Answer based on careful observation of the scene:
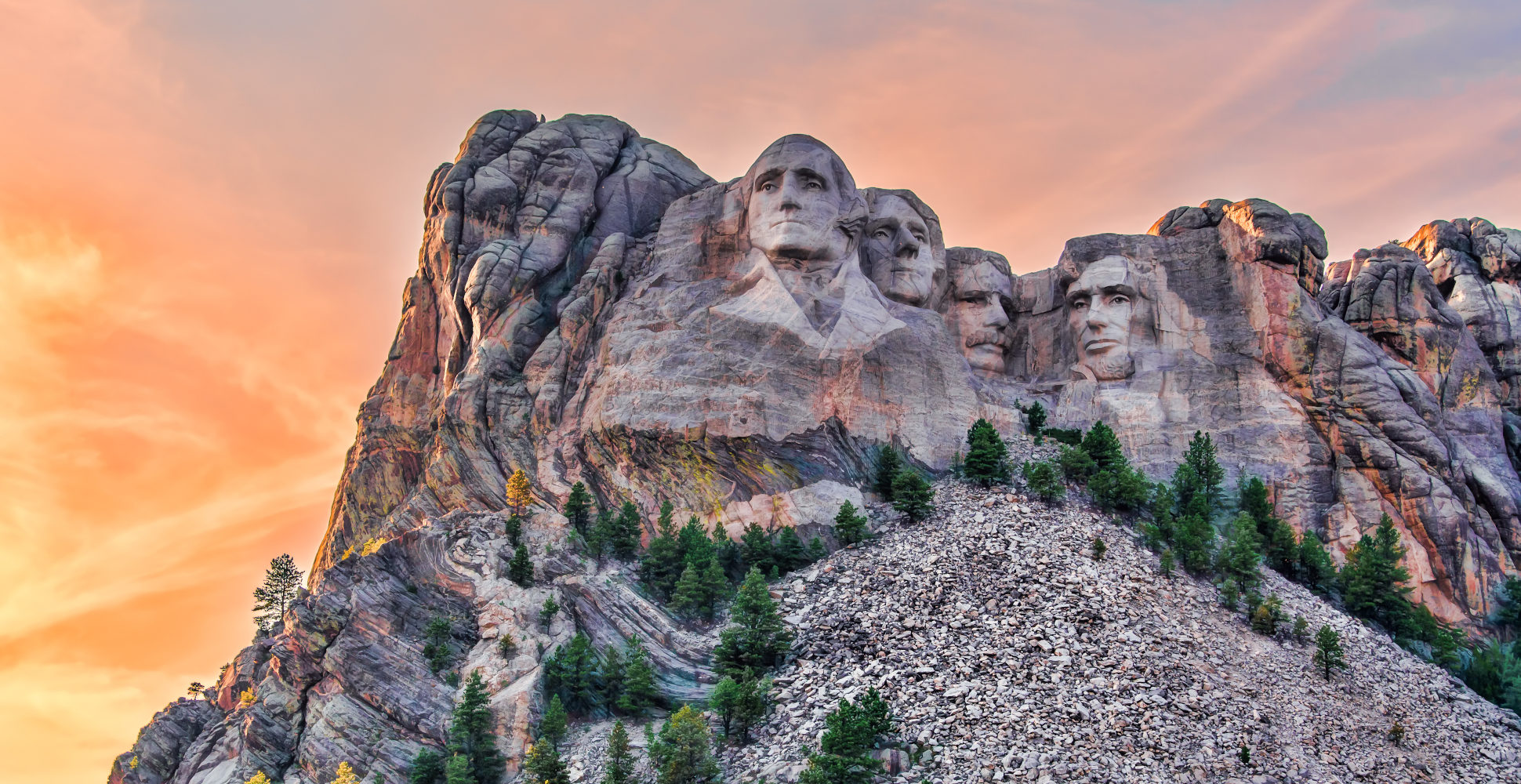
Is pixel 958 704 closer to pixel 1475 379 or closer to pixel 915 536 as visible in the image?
pixel 915 536

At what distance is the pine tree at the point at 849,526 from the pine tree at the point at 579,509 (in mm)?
10929

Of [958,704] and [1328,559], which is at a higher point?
[1328,559]

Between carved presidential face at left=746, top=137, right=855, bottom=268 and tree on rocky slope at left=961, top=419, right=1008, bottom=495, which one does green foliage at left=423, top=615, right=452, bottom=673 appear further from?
carved presidential face at left=746, top=137, right=855, bottom=268

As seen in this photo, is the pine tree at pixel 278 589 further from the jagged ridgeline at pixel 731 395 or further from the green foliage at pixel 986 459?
the green foliage at pixel 986 459

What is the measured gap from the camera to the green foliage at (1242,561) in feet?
185

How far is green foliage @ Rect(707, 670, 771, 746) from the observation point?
159 ft

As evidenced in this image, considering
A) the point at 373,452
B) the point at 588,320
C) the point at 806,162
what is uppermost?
the point at 806,162

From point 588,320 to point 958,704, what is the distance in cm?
2895

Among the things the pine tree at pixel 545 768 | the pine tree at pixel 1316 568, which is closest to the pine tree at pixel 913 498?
the pine tree at pixel 1316 568

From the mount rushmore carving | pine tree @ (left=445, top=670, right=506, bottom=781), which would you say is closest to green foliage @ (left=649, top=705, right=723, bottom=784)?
pine tree @ (left=445, top=670, right=506, bottom=781)

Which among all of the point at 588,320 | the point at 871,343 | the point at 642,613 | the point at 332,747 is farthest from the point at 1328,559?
the point at 332,747

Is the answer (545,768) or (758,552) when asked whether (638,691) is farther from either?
(758,552)

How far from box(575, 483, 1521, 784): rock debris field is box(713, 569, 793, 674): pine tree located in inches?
35.4

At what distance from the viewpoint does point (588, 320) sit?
68.1m
